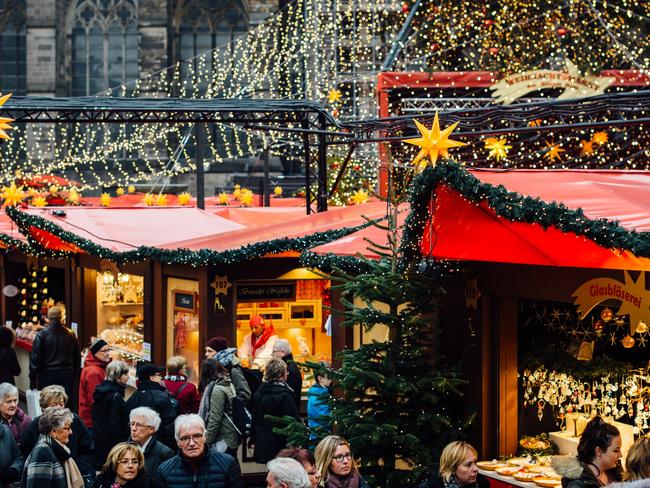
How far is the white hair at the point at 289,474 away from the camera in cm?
567

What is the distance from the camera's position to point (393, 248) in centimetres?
923

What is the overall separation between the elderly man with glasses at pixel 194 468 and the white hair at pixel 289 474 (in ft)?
4.06

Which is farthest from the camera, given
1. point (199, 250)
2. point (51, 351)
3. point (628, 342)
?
point (51, 351)

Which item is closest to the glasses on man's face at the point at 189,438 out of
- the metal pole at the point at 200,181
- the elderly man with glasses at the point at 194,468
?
the elderly man with glasses at the point at 194,468

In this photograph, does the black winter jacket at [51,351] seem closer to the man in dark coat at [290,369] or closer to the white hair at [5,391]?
the man in dark coat at [290,369]

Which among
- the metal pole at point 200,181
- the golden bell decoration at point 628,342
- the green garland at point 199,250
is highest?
the metal pole at point 200,181

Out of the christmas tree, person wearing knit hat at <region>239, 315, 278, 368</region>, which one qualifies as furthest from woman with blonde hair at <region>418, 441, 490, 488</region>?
person wearing knit hat at <region>239, 315, 278, 368</region>

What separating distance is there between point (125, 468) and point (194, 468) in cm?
39

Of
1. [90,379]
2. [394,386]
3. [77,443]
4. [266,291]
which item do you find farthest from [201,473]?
[266,291]

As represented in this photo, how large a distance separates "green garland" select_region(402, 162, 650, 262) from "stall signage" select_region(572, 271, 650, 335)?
41.8 inches

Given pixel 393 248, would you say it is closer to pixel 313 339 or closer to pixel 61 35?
pixel 313 339

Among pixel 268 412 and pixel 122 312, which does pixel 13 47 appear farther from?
pixel 268 412

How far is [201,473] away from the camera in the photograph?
694cm

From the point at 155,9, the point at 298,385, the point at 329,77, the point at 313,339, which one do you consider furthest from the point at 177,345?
the point at 155,9
